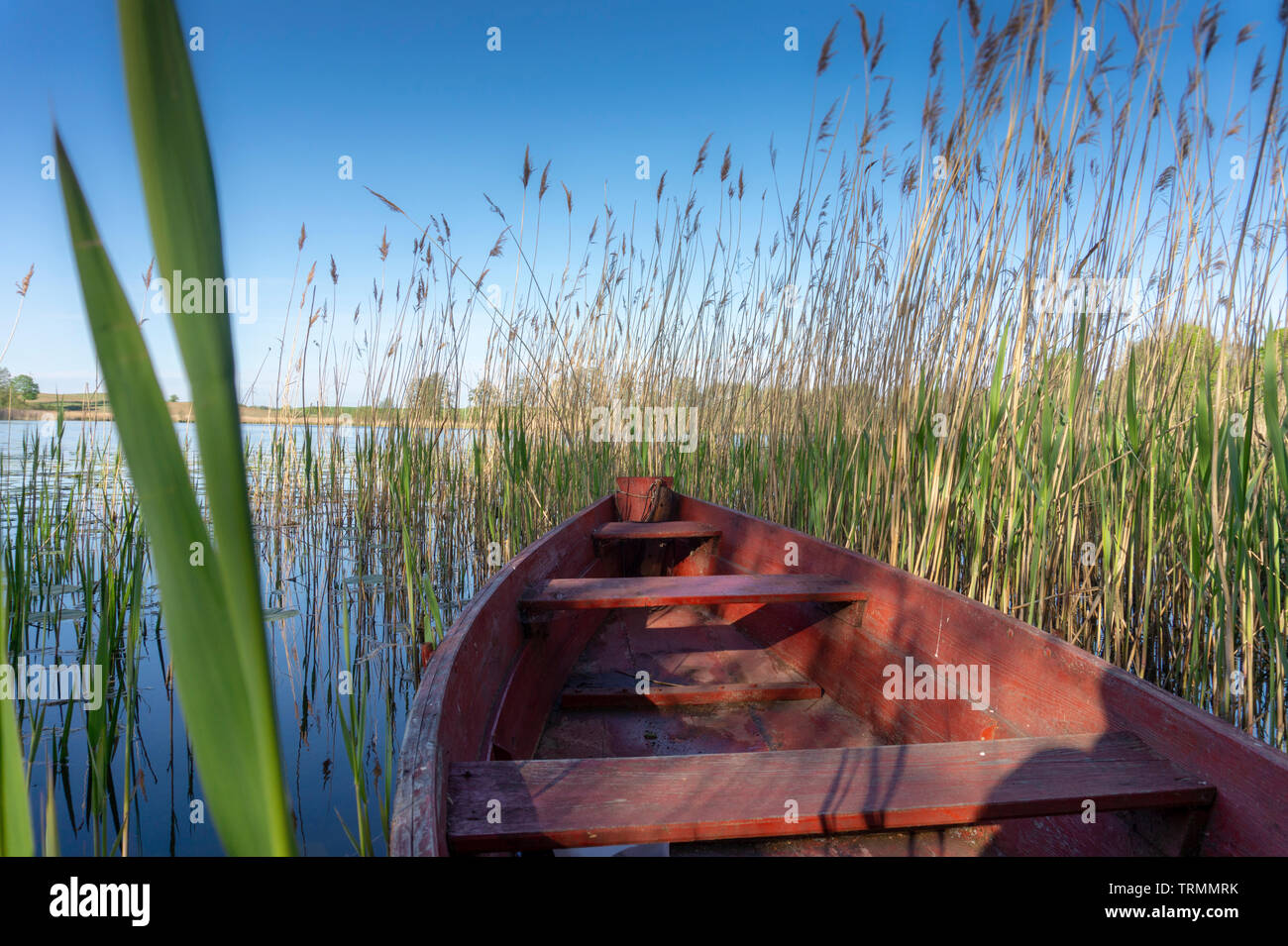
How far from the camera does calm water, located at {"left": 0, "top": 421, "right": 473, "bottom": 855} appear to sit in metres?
1.98

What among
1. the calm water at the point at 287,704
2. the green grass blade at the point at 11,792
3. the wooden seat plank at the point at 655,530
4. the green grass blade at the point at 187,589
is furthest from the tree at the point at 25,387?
the green grass blade at the point at 187,589

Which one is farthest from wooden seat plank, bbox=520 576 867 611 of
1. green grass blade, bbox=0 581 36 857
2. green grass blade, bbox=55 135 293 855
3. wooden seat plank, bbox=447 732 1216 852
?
green grass blade, bbox=55 135 293 855

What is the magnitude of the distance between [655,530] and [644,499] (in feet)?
1.93

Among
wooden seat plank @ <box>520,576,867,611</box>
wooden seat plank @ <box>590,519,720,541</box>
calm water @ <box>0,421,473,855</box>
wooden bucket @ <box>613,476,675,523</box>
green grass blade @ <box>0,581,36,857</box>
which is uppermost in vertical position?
green grass blade @ <box>0,581,36,857</box>

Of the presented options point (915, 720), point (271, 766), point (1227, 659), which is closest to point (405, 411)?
point (915, 720)

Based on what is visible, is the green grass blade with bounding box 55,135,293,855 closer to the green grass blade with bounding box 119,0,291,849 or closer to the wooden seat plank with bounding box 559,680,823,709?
the green grass blade with bounding box 119,0,291,849

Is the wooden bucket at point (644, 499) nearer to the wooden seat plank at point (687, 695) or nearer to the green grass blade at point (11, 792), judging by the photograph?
the wooden seat plank at point (687, 695)

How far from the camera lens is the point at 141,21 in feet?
0.56

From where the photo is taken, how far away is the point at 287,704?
8.68 ft

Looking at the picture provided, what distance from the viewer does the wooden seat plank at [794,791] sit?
104 centimetres

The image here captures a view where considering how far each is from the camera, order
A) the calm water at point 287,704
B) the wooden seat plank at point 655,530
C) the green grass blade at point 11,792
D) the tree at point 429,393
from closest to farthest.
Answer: the green grass blade at point 11,792 < the calm water at point 287,704 < the wooden seat plank at point 655,530 < the tree at point 429,393

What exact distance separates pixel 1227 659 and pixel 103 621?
2.57 m

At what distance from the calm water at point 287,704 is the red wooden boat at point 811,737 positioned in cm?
31
